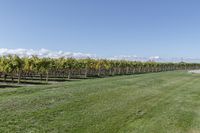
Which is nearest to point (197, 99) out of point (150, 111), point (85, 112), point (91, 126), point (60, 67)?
point (150, 111)

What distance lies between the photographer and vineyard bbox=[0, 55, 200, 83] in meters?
43.5

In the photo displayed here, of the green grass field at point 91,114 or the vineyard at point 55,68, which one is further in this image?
the vineyard at point 55,68

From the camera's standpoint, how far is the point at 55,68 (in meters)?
56.3

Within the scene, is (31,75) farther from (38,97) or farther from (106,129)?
(106,129)

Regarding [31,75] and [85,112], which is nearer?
[85,112]

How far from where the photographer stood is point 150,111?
15453 mm

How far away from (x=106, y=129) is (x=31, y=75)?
47.5m

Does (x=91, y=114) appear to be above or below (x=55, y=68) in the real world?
below

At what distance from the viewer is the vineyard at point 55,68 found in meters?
43.5

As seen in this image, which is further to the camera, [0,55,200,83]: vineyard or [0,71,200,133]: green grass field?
[0,55,200,83]: vineyard

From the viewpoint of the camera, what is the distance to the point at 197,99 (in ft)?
67.7

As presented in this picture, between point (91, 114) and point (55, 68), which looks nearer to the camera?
point (91, 114)

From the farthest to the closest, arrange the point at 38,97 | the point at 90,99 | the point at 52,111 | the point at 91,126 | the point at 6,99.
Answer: the point at 90,99
the point at 38,97
the point at 6,99
the point at 52,111
the point at 91,126

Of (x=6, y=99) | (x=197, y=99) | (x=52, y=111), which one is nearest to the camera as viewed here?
(x=52, y=111)
